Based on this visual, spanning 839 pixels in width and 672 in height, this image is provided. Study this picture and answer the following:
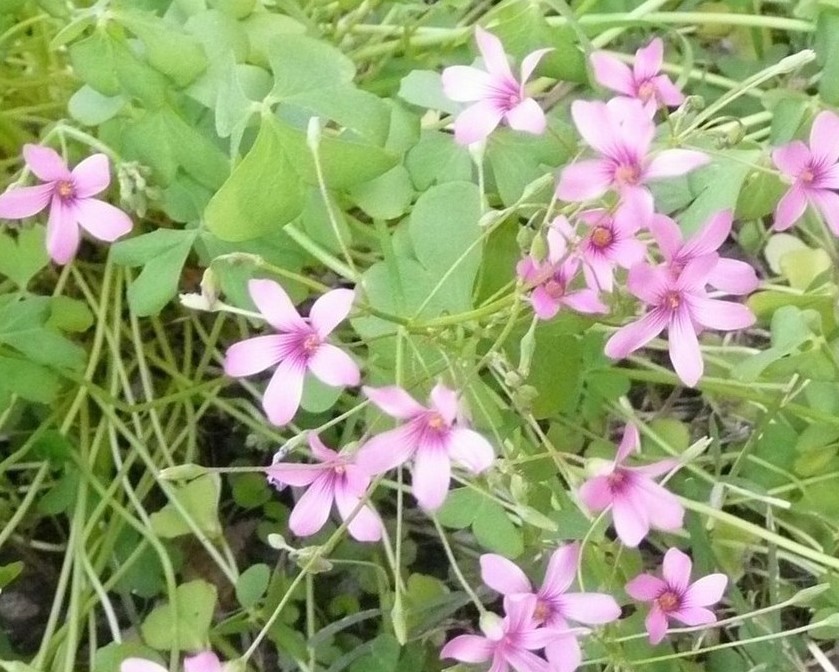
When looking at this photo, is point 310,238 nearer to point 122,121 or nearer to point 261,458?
point 122,121

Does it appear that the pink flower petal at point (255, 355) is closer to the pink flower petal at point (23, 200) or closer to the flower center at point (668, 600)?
the pink flower petal at point (23, 200)

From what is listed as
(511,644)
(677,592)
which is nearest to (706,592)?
(677,592)

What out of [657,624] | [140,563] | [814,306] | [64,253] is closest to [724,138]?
[814,306]

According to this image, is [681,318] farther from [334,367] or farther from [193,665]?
[193,665]

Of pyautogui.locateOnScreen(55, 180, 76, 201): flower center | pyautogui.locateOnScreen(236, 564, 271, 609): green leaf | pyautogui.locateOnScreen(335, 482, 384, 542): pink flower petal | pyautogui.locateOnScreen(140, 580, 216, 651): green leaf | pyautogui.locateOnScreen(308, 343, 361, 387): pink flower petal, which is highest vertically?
pyautogui.locateOnScreen(55, 180, 76, 201): flower center

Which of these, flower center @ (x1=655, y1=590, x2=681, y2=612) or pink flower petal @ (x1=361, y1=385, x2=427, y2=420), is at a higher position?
pink flower petal @ (x1=361, y1=385, x2=427, y2=420)

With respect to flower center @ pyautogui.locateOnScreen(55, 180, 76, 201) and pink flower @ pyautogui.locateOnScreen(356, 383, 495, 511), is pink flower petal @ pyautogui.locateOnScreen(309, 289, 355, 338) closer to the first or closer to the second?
pink flower @ pyautogui.locateOnScreen(356, 383, 495, 511)

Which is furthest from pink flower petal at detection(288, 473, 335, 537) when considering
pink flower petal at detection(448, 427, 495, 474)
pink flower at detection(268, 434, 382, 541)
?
pink flower petal at detection(448, 427, 495, 474)
